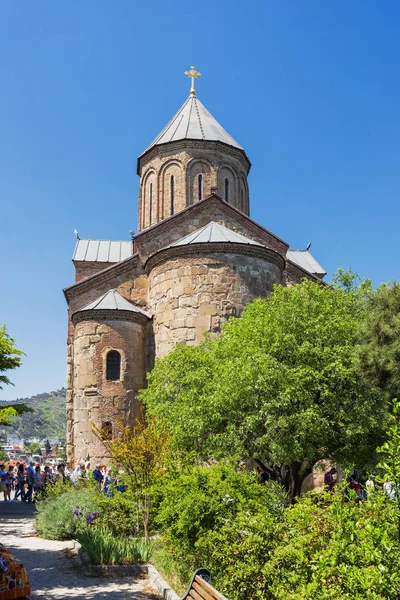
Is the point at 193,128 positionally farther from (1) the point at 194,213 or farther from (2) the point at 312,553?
(2) the point at 312,553

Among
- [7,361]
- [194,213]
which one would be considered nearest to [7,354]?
[7,361]

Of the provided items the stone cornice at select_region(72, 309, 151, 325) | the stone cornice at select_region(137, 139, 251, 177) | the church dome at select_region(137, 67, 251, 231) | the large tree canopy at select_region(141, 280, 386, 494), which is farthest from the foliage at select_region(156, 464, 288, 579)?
the stone cornice at select_region(137, 139, 251, 177)

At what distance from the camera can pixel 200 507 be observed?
766cm

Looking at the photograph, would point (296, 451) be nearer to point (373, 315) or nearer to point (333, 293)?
point (373, 315)

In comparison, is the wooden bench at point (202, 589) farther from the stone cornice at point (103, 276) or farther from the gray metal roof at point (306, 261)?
the gray metal roof at point (306, 261)

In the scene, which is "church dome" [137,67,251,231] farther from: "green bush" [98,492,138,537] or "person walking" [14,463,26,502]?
"green bush" [98,492,138,537]

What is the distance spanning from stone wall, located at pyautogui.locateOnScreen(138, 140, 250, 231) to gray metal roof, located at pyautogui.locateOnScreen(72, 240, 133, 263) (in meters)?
1.98

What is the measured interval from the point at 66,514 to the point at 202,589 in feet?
23.2

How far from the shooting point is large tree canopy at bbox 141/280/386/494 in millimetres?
11828

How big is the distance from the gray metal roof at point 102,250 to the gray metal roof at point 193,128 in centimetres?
472

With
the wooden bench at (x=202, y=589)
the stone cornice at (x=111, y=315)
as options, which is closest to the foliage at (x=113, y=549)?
Result: the wooden bench at (x=202, y=589)

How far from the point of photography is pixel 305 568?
4.73 metres

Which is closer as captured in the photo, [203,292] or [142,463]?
[142,463]

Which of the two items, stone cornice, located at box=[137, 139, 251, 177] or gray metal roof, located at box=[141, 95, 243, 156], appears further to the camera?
gray metal roof, located at box=[141, 95, 243, 156]
